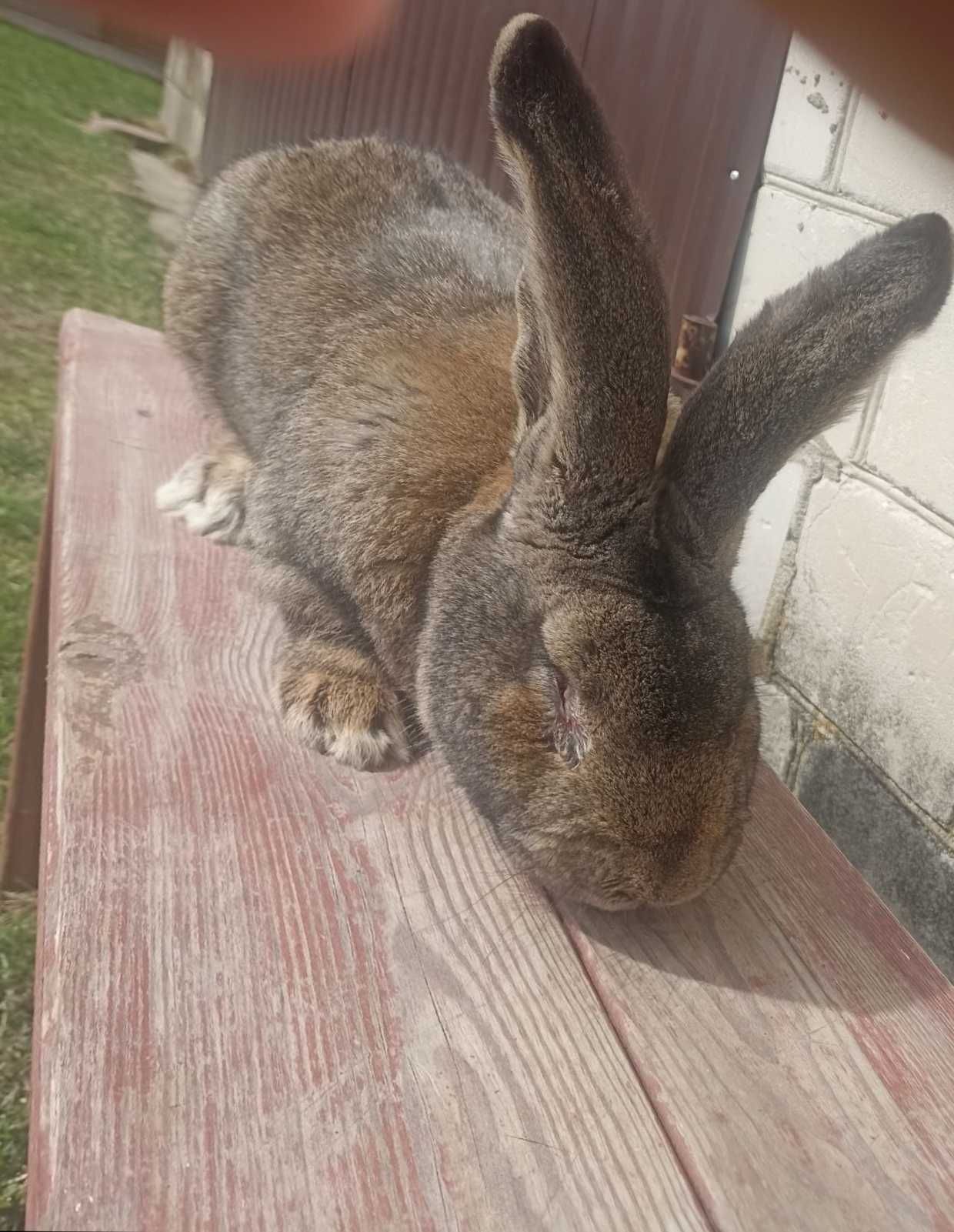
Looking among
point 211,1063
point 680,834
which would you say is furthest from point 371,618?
point 211,1063

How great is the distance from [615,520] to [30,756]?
1.66 m

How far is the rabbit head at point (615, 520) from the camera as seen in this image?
1302 mm

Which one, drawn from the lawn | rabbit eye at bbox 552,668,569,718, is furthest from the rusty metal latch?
the lawn

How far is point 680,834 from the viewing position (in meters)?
1.30

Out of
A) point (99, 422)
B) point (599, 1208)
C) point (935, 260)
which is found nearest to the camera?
point (599, 1208)

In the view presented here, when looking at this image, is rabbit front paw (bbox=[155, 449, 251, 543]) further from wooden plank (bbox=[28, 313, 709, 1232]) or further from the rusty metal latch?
the rusty metal latch

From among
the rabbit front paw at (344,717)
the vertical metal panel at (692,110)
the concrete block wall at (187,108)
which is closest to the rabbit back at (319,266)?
the vertical metal panel at (692,110)

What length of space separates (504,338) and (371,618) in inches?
22.9

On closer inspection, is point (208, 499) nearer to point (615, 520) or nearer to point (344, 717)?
point (344, 717)

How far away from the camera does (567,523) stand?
1.47 metres

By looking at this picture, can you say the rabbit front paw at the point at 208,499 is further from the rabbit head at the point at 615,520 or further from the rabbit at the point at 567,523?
the rabbit head at the point at 615,520

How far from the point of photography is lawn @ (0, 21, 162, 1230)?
235cm

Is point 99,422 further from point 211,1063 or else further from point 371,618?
point 211,1063

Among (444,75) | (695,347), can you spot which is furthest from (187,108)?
(695,347)
